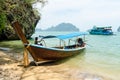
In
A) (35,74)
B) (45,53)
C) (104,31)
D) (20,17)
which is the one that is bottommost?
(104,31)

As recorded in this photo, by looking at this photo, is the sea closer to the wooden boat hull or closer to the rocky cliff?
the wooden boat hull

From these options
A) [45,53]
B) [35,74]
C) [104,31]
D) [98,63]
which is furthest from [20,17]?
[104,31]

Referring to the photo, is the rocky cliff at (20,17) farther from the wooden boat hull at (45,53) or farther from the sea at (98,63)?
the sea at (98,63)

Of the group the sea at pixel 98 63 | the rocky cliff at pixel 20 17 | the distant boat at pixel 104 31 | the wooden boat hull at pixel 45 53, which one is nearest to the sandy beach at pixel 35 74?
the wooden boat hull at pixel 45 53

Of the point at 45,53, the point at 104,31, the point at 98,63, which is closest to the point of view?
the point at 45,53

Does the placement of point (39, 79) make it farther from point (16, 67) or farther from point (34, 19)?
point (34, 19)

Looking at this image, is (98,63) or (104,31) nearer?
(98,63)

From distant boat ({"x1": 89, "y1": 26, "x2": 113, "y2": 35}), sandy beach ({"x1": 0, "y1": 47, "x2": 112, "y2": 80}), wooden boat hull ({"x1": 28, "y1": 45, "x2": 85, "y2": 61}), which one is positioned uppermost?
wooden boat hull ({"x1": 28, "y1": 45, "x2": 85, "y2": 61})

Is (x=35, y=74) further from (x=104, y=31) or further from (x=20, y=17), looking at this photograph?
(x=104, y=31)

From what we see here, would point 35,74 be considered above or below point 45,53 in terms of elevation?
below

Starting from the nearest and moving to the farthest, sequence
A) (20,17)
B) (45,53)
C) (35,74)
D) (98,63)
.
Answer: (35,74), (45,53), (98,63), (20,17)

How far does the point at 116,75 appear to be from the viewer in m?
13.5

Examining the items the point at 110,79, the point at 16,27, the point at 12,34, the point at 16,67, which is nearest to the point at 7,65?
the point at 16,67

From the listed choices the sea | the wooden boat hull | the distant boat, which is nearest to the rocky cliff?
the wooden boat hull
